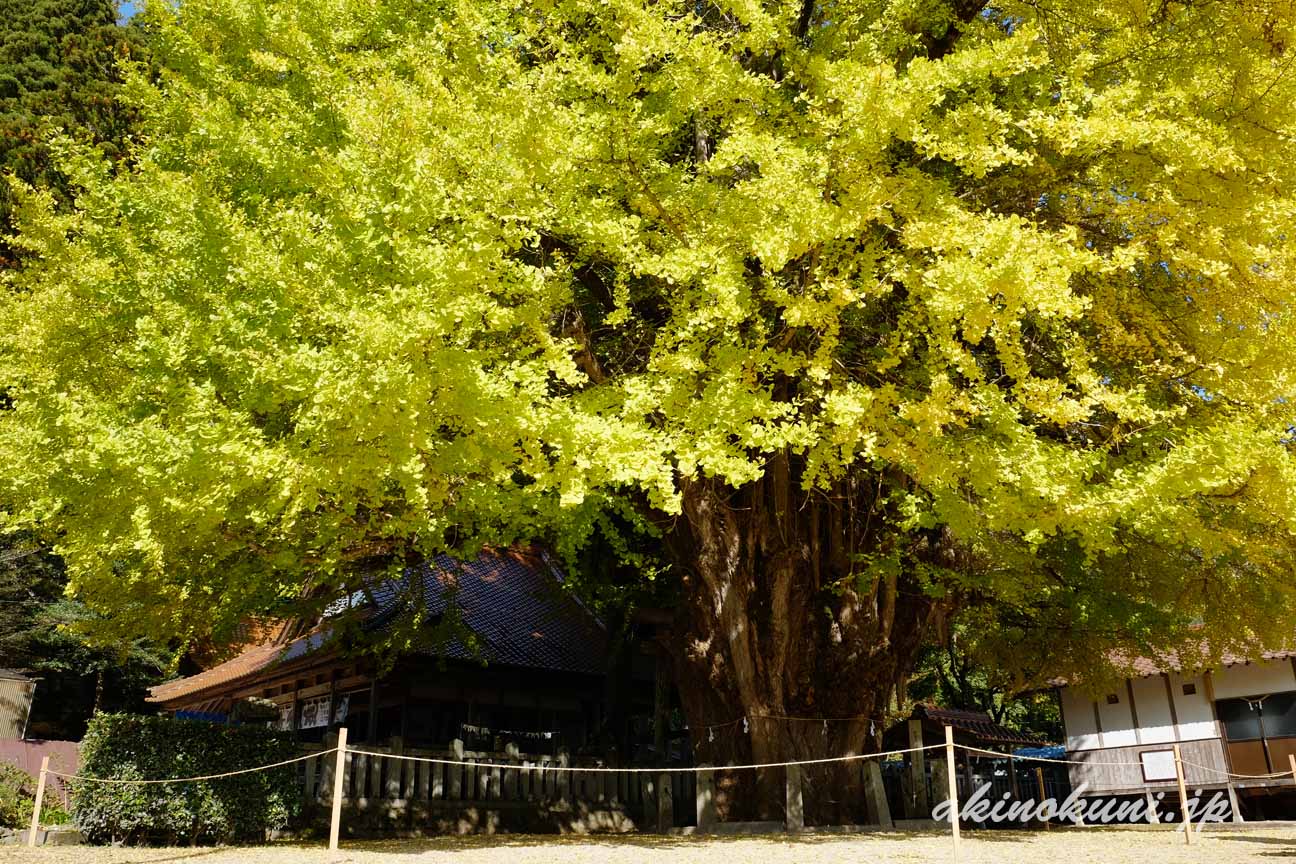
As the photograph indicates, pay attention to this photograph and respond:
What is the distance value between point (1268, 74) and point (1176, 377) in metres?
2.91

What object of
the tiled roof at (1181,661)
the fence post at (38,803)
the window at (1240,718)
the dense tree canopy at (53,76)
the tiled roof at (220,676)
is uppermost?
the dense tree canopy at (53,76)

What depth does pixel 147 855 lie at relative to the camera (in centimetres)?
862

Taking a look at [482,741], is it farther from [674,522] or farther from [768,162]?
[768,162]

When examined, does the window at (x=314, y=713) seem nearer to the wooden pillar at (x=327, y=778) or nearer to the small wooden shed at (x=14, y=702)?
the small wooden shed at (x=14, y=702)

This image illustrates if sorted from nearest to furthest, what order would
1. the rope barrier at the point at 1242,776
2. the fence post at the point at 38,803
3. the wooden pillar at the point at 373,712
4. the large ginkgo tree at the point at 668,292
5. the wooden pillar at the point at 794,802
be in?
the large ginkgo tree at the point at 668,292
the fence post at the point at 38,803
the wooden pillar at the point at 794,802
the wooden pillar at the point at 373,712
the rope barrier at the point at 1242,776

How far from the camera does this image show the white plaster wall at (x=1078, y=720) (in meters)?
20.6

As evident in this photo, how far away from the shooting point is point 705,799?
11141mm

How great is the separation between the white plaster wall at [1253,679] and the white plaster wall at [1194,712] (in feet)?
1.08

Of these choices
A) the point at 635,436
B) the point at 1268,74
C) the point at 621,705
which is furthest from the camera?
the point at 621,705

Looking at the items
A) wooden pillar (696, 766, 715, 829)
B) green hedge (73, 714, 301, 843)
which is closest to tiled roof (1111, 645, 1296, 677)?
wooden pillar (696, 766, 715, 829)

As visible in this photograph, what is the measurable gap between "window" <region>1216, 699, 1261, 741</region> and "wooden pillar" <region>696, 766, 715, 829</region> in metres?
13.5

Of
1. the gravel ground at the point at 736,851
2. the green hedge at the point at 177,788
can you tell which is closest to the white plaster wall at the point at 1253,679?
the gravel ground at the point at 736,851

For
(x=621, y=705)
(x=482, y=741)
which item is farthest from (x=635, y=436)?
(x=482, y=741)

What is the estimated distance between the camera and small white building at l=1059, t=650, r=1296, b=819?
696 inches
